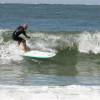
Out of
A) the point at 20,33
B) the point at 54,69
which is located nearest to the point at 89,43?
the point at 20,33

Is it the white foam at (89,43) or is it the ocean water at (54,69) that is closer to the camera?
the ocean water at (54,69)

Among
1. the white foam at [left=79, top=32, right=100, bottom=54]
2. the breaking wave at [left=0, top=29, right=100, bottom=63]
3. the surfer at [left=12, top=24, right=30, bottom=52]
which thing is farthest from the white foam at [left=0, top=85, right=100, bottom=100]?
the white foam at [left=79, top=32, right=100, bottom=54]

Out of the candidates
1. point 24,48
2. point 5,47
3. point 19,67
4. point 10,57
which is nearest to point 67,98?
point 19,67

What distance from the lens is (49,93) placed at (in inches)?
238

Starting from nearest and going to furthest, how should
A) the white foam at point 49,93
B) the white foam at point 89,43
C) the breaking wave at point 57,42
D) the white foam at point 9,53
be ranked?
the white foam at point 49,93
the white foam at point 9,53
the breaking wave at point 57,42
the white foam at point 89,43

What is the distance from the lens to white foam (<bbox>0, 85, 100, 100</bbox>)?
577cm

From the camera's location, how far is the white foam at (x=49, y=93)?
5773 mm

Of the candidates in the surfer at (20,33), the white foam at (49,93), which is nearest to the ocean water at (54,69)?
the white foam at (49,93)

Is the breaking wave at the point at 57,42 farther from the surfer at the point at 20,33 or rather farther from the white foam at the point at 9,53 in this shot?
the surfer at the point at 20,33

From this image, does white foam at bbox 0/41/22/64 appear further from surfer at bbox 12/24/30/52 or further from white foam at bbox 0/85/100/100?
white foam at bbox 0/85/100/100

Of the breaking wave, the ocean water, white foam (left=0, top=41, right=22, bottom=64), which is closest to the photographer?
the ocean water

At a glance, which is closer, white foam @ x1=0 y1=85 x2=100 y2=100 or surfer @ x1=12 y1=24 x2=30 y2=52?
white foam @ x1=0 y1=85 x2=100 y2=100

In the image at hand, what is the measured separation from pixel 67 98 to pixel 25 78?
20.9 ft

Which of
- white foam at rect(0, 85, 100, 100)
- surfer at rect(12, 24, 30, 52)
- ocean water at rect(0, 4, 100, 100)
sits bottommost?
ocean water at rect(0, 4, 100, 100)
